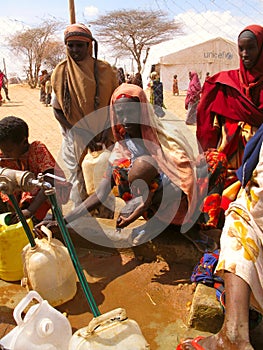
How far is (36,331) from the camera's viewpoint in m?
1.67

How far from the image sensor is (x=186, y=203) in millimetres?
2611

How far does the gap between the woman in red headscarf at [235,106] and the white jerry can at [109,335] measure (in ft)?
4.67

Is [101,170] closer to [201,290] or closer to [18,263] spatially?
[18,263]

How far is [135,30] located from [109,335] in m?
31.1

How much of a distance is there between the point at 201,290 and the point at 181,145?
93 centimetres

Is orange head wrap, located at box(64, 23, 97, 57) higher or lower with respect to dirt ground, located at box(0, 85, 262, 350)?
higher

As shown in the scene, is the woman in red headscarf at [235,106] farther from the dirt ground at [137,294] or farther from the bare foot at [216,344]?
the bare foot at [216,344]

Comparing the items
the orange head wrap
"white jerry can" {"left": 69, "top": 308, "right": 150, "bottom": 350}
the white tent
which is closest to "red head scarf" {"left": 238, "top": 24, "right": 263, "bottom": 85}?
the orange head wrap

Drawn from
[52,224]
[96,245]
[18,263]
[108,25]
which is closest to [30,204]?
[52,224]

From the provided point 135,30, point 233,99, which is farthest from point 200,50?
point 233,99

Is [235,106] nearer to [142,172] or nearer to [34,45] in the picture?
[142,172]

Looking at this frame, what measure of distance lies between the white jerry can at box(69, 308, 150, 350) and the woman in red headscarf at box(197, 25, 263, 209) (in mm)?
1424

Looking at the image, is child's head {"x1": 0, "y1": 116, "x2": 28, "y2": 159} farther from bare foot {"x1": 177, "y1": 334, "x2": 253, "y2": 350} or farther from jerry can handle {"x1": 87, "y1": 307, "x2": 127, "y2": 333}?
bare foot {"x1": 177, "y1": 334, "x2": 253, "y2": 350}

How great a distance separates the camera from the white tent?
20906mm
